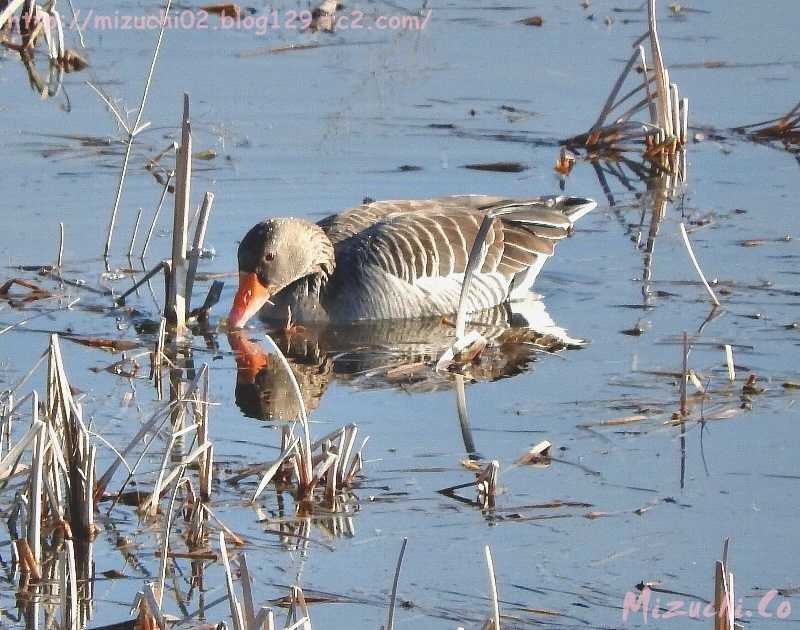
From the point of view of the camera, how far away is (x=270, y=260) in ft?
34.1

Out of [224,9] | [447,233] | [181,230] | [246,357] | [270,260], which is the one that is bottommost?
[246,357]

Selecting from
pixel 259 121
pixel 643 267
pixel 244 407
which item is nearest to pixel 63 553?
pixel 244 407

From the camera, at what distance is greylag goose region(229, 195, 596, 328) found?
1040 centimetres

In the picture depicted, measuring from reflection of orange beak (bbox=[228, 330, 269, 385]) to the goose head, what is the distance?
0.57 feet

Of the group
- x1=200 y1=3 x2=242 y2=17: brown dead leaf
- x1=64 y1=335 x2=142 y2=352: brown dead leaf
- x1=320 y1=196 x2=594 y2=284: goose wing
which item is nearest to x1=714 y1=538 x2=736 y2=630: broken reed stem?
x1=64 y1=335 x2=142 y2=352: brown dead leaf

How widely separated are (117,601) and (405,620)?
111 cm

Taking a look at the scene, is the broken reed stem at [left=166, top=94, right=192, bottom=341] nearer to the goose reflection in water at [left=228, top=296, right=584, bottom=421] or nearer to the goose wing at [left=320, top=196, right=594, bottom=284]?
the goose reflection in water at [left=228, top=296, right=584, bottom=421]

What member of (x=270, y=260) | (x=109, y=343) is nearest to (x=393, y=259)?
(x=270, y=260)

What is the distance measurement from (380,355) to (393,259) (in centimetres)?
110

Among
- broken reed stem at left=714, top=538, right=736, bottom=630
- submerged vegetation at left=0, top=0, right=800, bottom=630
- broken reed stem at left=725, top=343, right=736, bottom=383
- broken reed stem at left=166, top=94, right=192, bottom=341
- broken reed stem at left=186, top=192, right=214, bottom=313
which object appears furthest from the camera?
broken reed stem at left=186, top=192, right=214, bottom=313

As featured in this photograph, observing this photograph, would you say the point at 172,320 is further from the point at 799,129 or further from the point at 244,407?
the point at 799,129

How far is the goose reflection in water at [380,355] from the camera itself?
8.98m

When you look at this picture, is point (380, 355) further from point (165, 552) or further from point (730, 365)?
point (165, 552)

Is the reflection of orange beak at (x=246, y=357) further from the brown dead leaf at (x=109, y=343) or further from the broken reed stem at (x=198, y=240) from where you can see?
the brown dead leaf at (x=109, y=343)
